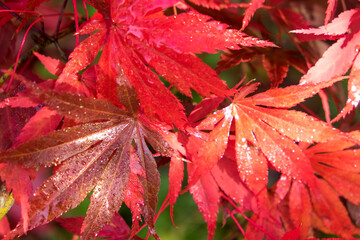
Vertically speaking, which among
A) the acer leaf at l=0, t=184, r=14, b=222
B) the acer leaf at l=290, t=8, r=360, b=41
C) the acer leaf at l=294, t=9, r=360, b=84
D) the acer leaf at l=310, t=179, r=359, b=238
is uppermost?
the acer leaf at l=290, t=8, r=360, b=41

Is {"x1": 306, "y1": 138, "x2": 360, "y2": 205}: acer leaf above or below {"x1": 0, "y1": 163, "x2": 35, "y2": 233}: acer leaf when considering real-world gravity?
below

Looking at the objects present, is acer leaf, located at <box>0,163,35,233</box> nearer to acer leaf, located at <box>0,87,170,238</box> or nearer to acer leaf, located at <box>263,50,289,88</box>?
acer leaf, located at <box>0,87,170,238</box>

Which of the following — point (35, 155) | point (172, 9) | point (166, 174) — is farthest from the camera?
point (166, 174)

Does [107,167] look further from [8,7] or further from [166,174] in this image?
[166,174]

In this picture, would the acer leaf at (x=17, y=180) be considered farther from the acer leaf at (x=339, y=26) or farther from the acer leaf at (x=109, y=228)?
the acer leaf at (x=339, y=26)

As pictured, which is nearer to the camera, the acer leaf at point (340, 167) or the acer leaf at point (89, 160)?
the acer leaf at point (89, 160)

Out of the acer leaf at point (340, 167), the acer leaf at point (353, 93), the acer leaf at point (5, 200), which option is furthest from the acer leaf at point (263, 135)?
the acer leaf at point (5, 200)

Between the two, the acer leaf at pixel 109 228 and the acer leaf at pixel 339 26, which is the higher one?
the acer leaf at pixel 339 26

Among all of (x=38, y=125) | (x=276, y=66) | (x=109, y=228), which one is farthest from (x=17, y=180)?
(x=276, y=66)

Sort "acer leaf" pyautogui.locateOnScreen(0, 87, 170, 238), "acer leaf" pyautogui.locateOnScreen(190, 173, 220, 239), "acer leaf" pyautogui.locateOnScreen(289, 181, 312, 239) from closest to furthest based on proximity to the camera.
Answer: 1. "acer leaf" pyautogui.locateOnScreen(0, 87, 170, 238)
2. "acer leaf" pyautogui.locateOnScreen(190, 173, 220, 239)
3. "acer leaf" pyautogui.locateOnScreen(289, 181, 312, 239)

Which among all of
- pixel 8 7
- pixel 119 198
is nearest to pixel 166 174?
pixel 119 198

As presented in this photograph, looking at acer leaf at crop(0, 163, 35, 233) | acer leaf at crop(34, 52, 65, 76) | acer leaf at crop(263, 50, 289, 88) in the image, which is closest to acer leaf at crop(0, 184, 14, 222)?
acer leaf at crop(0, 163, 35, 233)
